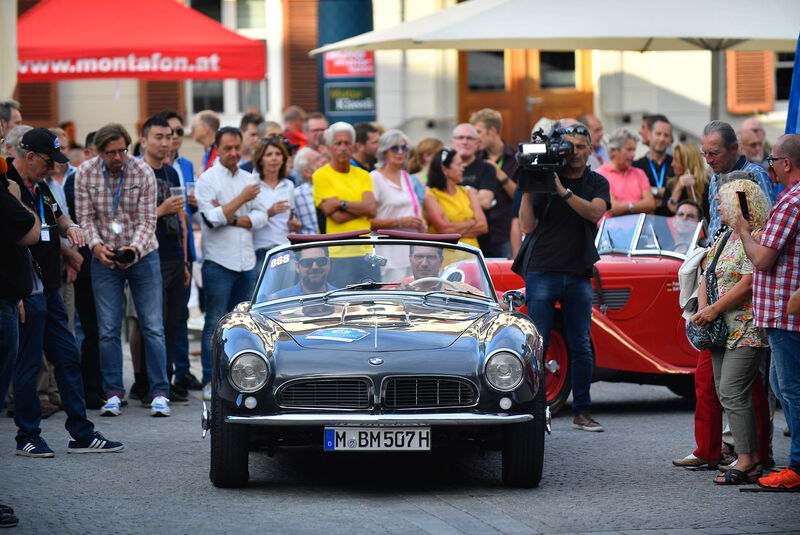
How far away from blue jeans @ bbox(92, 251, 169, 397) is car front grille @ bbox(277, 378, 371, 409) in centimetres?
354

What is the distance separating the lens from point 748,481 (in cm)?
736

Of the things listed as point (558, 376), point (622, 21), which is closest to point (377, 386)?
point (558, 376)

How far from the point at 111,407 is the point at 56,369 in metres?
1.94

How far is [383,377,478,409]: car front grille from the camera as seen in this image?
6.73 meters

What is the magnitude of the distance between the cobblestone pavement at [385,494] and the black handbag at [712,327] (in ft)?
2.55

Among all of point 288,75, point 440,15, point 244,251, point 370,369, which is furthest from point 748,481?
point 288,75

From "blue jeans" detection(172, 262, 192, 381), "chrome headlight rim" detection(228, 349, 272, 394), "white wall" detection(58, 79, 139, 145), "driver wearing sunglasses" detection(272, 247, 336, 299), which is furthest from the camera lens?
"white wall" detection(58, 79, 139, 145)

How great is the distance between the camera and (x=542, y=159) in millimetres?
8836

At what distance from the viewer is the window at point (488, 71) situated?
21.2 m

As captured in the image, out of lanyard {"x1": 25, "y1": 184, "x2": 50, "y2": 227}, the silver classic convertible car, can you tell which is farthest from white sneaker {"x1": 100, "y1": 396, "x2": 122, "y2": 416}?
the silver classic convertible car

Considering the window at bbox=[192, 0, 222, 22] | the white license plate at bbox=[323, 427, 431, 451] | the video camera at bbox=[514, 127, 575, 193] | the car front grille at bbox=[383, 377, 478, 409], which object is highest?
the window at bbox=[192, 0, 222, 22]

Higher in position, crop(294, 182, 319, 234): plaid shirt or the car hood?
crop(294, 182, 319, 234): plaid shirt

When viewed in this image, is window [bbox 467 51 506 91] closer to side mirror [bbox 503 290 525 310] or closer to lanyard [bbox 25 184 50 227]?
side mirror [bbox 503 290 525 310]

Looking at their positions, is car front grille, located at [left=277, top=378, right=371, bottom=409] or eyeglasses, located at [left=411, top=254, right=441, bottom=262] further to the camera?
eyeglasses, located at [left=411, top=254, right=441, bottom=262]
